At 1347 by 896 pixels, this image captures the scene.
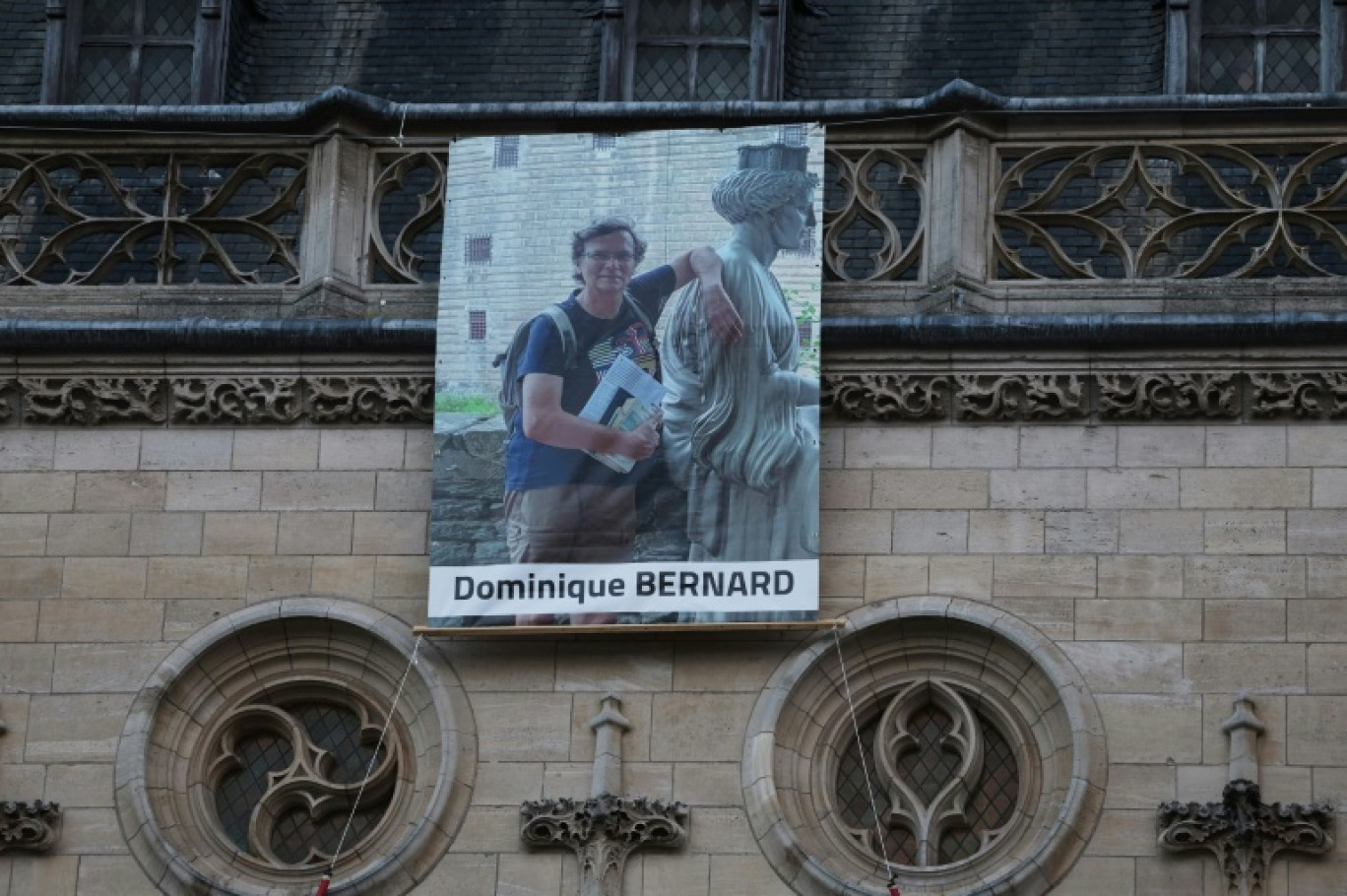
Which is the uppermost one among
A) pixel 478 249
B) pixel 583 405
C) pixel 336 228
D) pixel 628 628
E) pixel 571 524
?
pixel 336 228

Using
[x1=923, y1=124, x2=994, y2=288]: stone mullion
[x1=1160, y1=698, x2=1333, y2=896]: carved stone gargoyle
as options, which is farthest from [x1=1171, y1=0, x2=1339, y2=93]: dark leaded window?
[x1=1160, y1=698, x2=1333, y2=896]: carved stone gargoyle

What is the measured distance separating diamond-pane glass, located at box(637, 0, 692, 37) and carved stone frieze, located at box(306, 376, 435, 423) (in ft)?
9.24

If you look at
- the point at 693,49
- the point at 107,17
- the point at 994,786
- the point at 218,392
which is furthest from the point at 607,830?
the point at 107,17

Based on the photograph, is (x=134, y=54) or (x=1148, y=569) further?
(x=134, y=54)

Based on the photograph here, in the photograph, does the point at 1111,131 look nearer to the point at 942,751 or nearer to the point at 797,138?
the point at 797,138

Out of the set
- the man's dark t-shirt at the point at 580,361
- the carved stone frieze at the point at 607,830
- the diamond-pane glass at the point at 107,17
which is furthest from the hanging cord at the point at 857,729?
the diamond-pane glass at the point at 107,17

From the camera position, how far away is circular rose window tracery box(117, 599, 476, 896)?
68.9 feet

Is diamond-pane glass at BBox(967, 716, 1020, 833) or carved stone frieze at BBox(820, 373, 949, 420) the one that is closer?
diamond-pane glass at BBox(967, 716, 1020, 833)

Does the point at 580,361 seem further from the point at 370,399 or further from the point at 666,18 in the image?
the point at 666,18

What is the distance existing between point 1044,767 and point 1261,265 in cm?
292

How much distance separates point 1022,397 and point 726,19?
130 inches

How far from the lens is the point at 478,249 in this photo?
72.0ft

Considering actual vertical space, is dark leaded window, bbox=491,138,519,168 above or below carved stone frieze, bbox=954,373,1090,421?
above

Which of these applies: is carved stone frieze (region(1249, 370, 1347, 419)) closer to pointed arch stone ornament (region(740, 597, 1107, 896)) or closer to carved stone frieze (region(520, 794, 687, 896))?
pointed arch stone ornament (region(740, 597, 1107, 896))
